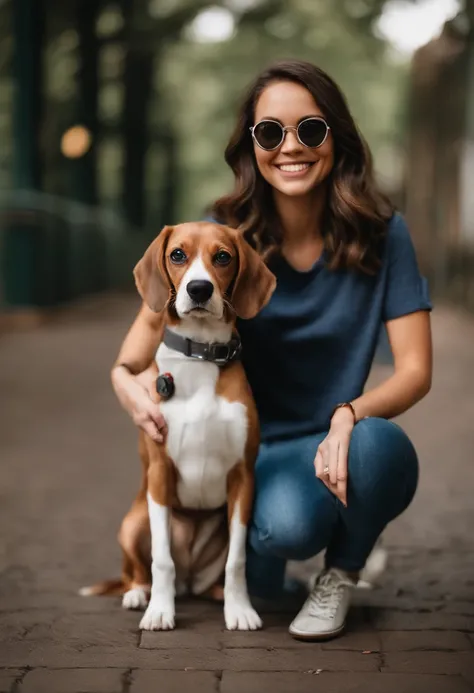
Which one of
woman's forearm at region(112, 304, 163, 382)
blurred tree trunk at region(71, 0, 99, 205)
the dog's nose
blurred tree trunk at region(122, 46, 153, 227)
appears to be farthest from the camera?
blurred tree trunk at region(122, 46, 153, 227)

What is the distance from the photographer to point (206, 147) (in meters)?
32.4

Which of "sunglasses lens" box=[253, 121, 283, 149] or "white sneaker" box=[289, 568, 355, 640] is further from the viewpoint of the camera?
"sunglasses lens" box=[253, 121, 283, 149]

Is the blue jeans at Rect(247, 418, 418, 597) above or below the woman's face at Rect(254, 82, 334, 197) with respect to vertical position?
below

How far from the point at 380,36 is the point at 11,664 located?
54.3 ft

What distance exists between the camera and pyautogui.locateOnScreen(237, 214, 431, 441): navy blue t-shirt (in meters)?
3.16

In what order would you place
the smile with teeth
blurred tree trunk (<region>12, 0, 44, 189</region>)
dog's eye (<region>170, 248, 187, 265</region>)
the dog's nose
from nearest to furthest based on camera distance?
the dog's nose
dog's eye (<region>170, 248, 187, 265</region>)
the smile with teeth
blurred tree trunk (<region>12, 0, 44, 189</region>)

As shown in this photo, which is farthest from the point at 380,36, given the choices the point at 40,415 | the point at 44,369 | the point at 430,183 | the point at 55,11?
the point at 40,415

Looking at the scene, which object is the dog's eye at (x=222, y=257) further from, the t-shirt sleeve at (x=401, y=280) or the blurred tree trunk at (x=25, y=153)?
the blurred tree trunk at (x=25, y=153)

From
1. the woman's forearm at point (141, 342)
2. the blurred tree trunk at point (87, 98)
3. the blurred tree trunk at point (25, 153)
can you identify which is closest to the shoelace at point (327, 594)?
the woman's forearm at point (141, 342)

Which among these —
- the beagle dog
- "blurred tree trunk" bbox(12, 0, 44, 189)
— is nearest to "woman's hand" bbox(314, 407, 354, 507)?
the beagle dog

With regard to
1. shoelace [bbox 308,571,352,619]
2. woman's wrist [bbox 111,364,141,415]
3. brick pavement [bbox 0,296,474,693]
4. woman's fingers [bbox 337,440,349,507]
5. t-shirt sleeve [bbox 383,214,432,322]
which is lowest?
brick pavement [bbox 0,296,474,693]

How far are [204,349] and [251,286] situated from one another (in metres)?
0.24

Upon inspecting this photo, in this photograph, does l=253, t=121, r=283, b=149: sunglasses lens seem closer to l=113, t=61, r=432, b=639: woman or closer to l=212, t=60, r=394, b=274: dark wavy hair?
l=113, t=61, r=432, b=639: woman

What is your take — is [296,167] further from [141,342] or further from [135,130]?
[135,130]
